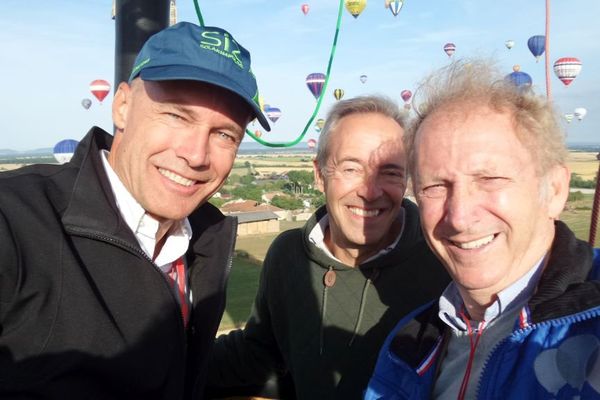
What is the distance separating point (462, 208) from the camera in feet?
4.60

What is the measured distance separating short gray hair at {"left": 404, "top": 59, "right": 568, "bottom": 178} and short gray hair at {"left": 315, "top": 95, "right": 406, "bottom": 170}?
65cm

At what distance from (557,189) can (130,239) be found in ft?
3.97

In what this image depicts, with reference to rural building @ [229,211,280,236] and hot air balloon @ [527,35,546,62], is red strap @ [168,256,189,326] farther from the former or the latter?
hot air balloon @ [527,35,546,62]

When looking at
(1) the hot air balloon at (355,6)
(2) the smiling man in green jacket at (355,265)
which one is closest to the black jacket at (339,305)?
(2) the smiling man in green jacket at (355,265)

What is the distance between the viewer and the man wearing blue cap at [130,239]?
1297mm

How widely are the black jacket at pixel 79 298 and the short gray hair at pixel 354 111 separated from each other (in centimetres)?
96

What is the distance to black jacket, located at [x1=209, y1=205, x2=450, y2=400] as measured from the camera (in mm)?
2102

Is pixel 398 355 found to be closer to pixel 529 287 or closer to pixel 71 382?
pixel 529 287

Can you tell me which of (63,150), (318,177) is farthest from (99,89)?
(318,177)

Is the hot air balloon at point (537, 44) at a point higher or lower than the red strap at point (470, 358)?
higher

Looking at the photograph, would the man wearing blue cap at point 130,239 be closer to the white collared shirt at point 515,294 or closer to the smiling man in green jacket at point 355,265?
the smiling man in green jacket at point 355,265

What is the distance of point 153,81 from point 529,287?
1.27m

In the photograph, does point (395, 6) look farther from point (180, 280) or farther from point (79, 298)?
point (79, 298)

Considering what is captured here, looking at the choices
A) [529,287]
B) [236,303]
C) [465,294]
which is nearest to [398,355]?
[465,294]
